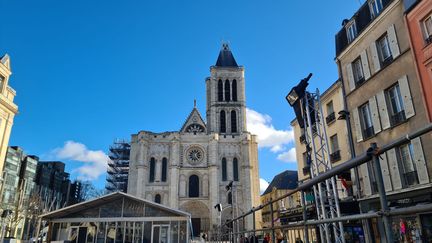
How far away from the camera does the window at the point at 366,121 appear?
44.9 ft

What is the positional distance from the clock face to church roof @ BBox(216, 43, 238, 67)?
15137 mm

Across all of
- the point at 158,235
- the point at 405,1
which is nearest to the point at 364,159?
the point at 405,1

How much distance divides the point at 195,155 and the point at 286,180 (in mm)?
13772

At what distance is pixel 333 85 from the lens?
57.5 ft

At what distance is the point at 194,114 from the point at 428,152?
139 ft

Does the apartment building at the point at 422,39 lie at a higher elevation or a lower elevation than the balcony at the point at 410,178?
higher

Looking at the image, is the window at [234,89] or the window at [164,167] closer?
the window at [164,167]

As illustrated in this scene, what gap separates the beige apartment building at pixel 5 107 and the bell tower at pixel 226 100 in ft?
86.4

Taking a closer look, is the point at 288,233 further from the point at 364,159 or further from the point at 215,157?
the point at 215,157

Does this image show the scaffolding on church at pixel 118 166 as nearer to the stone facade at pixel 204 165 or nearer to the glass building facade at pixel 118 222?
the stone facade at pixel 204 165

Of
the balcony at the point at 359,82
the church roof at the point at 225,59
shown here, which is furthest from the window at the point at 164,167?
the balcony at the point at 359,82

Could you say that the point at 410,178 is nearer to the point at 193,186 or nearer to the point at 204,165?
the point at 204,165

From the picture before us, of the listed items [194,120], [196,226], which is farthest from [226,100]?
[196,226]

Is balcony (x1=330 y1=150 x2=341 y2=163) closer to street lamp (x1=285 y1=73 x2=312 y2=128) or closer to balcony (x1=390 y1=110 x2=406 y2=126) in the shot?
balcony (x1=390 y1=110 x2=406 y2=126)
